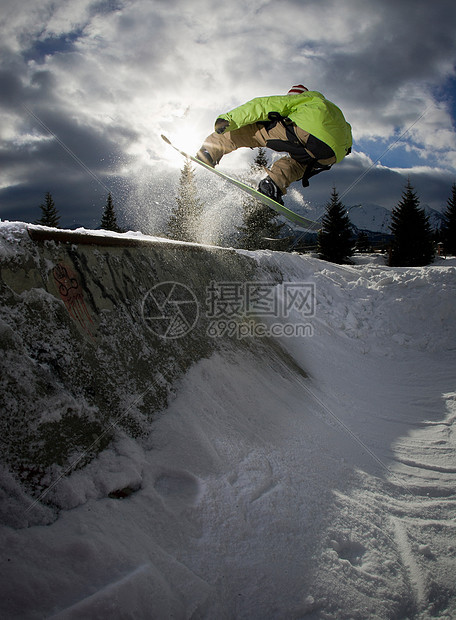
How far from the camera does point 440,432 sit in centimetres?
356

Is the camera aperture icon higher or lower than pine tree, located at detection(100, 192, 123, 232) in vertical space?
lower

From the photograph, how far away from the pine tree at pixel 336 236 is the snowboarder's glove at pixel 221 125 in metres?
24.6

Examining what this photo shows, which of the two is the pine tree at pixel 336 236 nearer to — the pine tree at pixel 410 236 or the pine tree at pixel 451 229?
the pine tree at pixel 410 236

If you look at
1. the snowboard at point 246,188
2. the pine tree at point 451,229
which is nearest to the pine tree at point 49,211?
the snowboard at point 246,188

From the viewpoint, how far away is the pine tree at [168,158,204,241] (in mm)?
26594

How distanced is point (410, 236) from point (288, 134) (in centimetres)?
2604

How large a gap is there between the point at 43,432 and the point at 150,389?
814 mm

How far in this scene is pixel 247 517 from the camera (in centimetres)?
186

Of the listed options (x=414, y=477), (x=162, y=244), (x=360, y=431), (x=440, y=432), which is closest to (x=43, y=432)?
(x=162, y=244)

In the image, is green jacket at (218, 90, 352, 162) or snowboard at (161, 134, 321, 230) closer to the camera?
green jacket at (218, 90, 352, 162)

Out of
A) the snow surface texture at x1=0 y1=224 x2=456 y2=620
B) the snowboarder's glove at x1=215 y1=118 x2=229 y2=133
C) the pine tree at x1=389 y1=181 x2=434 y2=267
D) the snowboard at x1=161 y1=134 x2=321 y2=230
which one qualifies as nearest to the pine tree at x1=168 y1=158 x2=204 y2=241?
the pine tree at x1=389 y1=181 x2=434 y2=267

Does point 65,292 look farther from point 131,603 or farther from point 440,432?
point 440,432

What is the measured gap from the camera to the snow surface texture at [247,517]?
131 cm

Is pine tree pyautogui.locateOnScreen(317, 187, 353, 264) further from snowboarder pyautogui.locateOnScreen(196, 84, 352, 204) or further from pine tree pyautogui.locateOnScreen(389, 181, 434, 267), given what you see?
snowboarder pyautogui.locateOnScreen(196, 84, 352, 204)
